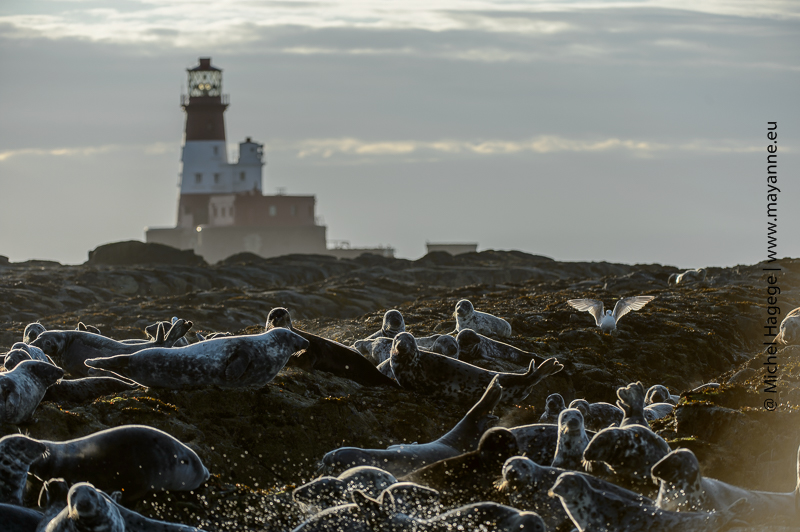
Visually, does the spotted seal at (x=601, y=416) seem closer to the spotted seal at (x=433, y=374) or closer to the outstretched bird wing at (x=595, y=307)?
the spotted seal at (x=433, y=374)

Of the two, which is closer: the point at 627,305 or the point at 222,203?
the point at 627,305

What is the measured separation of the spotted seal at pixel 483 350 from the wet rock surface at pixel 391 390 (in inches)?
11.0

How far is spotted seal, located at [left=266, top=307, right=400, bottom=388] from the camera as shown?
1110 centimetres

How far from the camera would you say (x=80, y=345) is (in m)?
11.1

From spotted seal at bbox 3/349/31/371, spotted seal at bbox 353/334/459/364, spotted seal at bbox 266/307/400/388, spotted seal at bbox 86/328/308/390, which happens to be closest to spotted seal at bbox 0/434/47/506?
spotted seal at bbox 86/328/308/390

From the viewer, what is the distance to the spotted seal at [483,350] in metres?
12.8

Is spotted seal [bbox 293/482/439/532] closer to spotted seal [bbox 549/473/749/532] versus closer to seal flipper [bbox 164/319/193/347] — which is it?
spotted seal [bbox 549/473/749/532]

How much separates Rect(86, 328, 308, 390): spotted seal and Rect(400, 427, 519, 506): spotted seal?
2.68 meters

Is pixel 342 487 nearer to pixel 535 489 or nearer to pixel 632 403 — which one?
pixel 535 489

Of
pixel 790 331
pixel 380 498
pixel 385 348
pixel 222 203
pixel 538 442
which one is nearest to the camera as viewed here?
pixel 380 498

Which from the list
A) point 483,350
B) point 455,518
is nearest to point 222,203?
point 483,350

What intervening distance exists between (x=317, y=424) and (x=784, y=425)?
14.6ft

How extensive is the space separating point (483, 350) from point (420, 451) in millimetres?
4787

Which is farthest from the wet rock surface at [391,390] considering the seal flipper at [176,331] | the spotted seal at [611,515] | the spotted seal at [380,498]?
the spotted seal at [611,515]
